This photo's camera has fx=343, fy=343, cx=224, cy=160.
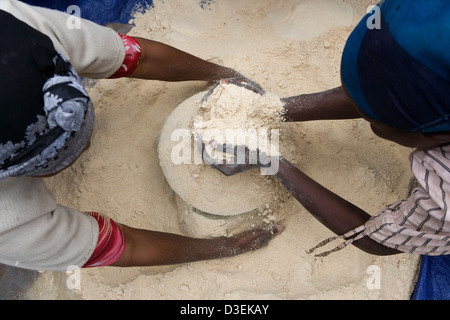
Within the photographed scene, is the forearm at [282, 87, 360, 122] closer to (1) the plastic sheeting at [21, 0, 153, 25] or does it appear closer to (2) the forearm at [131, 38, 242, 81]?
(2) the forearm at [131, 38, 242, 81]

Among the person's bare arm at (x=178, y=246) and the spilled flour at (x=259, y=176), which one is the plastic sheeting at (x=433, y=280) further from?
the person's bare arm at (x=178, y=246)

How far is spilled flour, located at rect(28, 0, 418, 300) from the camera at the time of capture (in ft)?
3.93

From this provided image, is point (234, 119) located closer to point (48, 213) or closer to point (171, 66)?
point (171, 66)

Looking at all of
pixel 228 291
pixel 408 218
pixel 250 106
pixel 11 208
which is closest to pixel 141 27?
pixel 250 106

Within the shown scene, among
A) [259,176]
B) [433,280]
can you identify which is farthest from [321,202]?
[433,280]

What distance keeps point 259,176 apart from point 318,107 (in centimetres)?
30

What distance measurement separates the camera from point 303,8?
1458 millimetres

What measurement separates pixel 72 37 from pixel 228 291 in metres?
0.94

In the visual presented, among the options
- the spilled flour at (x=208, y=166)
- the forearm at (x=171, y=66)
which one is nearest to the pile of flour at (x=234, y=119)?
the spilled flour at (x=208, y=166)

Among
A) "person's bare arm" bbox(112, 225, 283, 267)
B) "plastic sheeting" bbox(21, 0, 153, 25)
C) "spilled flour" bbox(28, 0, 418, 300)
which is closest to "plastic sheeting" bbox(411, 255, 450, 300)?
"spilled flour" bbox(28, 0, 418, 300)

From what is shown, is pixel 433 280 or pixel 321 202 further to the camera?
pixel 433 280

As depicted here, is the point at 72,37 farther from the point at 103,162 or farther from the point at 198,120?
the point at 103,162

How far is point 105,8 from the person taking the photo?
1.54 m

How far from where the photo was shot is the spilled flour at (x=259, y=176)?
3.93 ft
